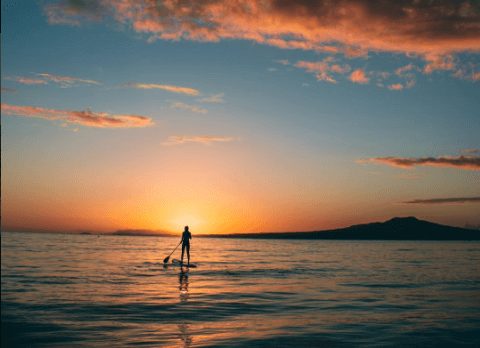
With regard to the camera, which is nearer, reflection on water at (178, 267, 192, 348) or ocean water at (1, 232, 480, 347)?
reflection on water at (178, 267, 192, 348)

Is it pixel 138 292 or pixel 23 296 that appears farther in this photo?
pixel 138 292

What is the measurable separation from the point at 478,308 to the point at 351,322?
629 centimetres

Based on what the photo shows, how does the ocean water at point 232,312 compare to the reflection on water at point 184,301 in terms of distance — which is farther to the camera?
the ocean water at point 232,312

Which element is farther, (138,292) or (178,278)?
(178,278)

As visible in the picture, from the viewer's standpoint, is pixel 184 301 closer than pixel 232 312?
No

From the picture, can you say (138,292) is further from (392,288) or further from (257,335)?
(392,288)

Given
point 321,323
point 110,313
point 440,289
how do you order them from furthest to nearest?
point 440,289 < point 110,313 < point 321,323

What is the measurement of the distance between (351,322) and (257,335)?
3414mm

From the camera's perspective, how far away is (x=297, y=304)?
1570 cm

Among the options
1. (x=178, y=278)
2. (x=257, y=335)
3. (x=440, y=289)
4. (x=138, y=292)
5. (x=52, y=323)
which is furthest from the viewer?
(x=178, y=278)

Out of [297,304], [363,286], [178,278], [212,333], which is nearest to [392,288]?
[363,286]

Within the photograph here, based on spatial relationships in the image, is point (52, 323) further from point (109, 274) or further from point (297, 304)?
point (109, 274)

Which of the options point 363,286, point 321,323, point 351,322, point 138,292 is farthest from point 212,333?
point 363,286

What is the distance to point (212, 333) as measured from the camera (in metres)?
10.9
